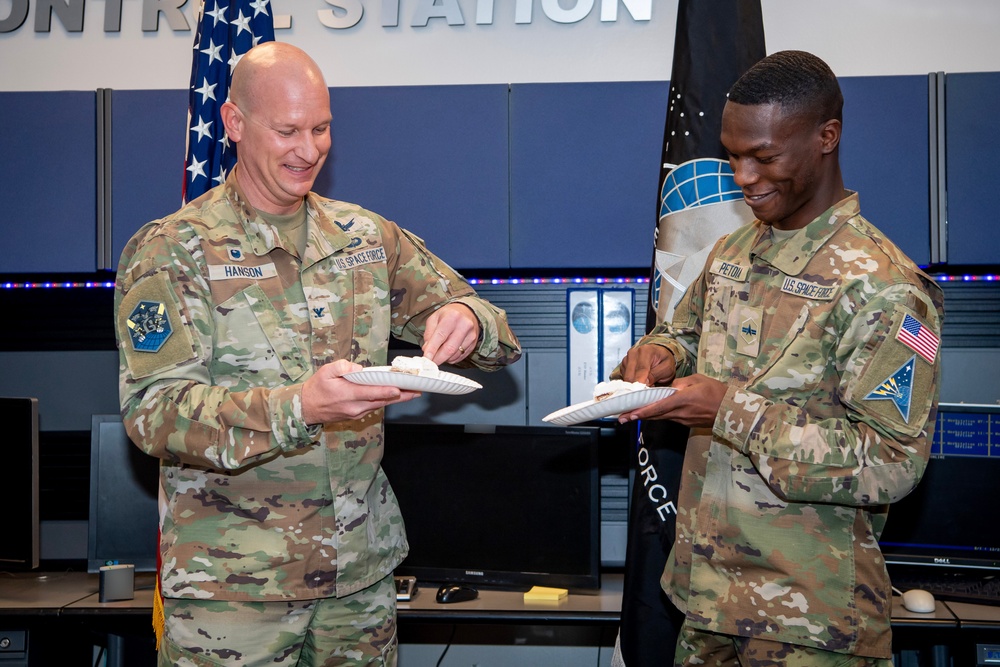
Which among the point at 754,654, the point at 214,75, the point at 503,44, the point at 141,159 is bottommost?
the point at 754,654

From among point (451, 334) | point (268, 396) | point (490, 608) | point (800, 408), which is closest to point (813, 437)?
point (800, 408)

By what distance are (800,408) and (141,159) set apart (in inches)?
82.7

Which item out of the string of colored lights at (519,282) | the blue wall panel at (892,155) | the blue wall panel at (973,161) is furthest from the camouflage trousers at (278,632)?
the blue wall panel at (973,161)

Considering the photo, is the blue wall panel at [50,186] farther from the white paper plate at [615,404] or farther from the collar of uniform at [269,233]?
the white paper plate at [615,404]

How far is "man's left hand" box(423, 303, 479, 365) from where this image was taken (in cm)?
182

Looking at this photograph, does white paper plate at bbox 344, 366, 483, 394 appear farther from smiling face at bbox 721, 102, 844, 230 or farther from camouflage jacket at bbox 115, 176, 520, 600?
smiling face at bbox 721, 102, 844, 230

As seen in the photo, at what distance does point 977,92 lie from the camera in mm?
2646

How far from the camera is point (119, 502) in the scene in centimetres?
290

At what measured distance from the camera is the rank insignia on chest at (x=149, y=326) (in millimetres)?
1642

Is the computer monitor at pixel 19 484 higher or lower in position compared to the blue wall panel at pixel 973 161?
lower

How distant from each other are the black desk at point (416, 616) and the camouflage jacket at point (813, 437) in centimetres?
95

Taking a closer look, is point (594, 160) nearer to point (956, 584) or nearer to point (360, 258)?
point (360, 258)

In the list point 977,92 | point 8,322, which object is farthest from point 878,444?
point 8,322

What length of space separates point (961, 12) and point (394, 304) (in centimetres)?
234
